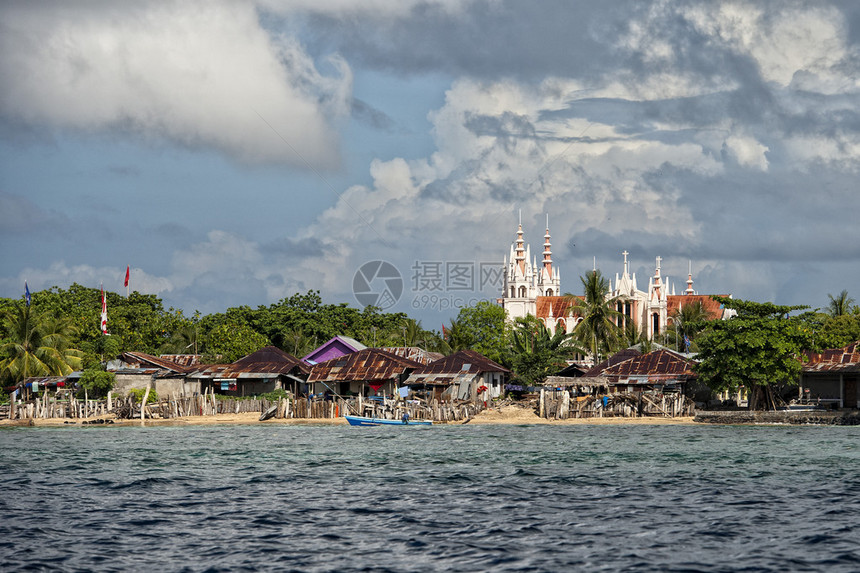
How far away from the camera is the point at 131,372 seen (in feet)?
210

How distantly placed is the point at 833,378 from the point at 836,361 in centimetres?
336

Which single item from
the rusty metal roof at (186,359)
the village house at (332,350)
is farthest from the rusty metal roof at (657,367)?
the rusty metal roof at (186,359)

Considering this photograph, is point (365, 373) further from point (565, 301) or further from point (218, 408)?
point (565, 301)

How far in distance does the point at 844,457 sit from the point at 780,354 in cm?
1546

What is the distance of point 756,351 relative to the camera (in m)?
49.6

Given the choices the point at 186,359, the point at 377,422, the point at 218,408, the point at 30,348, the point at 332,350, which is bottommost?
the point at 377,422

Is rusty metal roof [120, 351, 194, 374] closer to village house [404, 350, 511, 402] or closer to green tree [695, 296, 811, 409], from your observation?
village house [404, 350, 511, 402]

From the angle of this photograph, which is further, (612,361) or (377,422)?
(612,361)

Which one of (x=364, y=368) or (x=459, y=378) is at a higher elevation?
(x=364, y=368)

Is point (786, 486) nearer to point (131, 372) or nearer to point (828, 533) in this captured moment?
point (828, 533)

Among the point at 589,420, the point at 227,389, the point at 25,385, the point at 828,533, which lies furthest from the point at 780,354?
the point at 25,385

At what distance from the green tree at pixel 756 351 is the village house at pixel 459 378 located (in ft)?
50.6

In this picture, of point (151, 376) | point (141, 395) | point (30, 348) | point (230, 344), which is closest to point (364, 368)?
point (151, 376)

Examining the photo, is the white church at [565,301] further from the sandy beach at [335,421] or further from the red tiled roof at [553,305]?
the sandy beach at [335,421]
